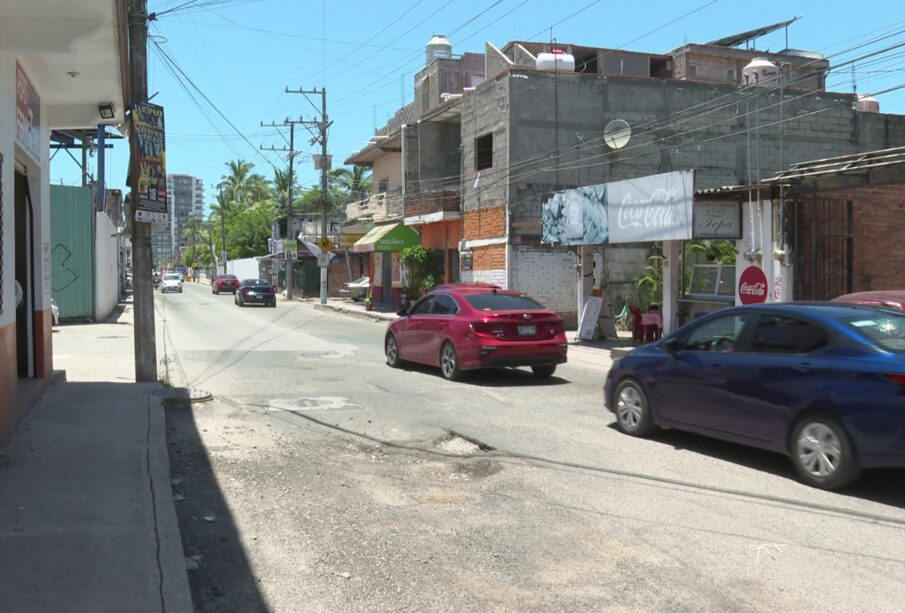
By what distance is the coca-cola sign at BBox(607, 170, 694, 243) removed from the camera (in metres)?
16.0

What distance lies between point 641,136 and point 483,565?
83.5ft

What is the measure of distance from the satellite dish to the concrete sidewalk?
19.5 m

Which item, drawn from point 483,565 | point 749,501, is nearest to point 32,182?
point 483,565

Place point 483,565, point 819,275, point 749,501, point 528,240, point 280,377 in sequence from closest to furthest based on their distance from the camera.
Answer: point 483,565 < point 749,501 < point 280,377 < point 819,275 < point 528,240

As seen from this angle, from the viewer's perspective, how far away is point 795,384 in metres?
6.67

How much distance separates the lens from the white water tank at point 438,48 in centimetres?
4041

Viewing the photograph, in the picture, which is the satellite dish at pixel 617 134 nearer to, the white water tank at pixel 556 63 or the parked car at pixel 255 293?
the white water tank at pixel 556 63

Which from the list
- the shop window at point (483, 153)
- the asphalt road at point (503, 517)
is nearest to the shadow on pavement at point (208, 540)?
the asphalt road at point (503, 517)

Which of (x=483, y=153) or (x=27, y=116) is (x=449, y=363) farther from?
(x=483, y=153)

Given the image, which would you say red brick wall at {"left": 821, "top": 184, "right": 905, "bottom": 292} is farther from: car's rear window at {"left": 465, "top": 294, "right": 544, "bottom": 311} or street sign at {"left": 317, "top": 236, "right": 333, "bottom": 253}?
street sign at {"left": 317, "top": 236, "right": 333, "bottom": 253}

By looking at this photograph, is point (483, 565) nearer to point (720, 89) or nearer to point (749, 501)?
point (749, 501)

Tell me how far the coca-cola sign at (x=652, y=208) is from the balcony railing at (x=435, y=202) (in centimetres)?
1304

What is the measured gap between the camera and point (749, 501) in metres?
6.25

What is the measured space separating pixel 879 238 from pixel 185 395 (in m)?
13.4
